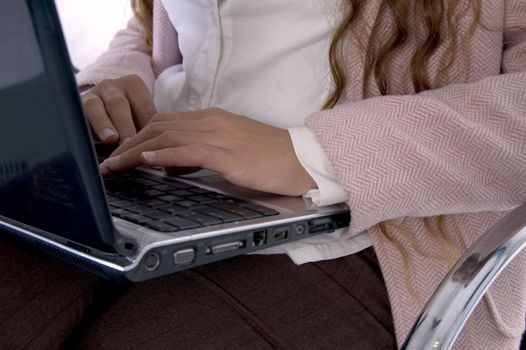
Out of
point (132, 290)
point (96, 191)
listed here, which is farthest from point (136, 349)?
point (96, 191)

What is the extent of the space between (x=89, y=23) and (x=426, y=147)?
4.68ft

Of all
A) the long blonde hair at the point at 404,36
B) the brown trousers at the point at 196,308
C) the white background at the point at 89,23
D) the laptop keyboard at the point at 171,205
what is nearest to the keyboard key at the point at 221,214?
the laptop keyboard at the point at 171,205

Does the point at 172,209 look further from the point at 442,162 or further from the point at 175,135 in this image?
the point at 442,162

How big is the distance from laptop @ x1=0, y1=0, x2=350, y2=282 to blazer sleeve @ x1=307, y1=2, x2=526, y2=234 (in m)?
0.06

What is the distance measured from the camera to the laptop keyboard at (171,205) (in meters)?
0.47

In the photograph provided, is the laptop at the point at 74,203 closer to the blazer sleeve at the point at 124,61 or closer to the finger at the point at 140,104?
the finger at the point at 140,104

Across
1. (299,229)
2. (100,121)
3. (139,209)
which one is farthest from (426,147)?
(100,121)

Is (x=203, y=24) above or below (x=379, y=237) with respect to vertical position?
above

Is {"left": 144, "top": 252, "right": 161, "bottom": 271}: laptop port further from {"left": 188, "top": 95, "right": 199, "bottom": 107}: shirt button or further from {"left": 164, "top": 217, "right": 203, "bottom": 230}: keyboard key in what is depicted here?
{"left": 188, "top": 95, "right": 199, "bottom": 107}: shirt button

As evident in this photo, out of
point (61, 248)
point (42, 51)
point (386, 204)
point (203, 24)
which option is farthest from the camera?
point (203, 24)

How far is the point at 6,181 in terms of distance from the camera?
50 cm

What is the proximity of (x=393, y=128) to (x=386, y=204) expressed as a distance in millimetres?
65

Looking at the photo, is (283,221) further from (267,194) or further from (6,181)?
(6,181)

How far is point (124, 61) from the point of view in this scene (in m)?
0.98
